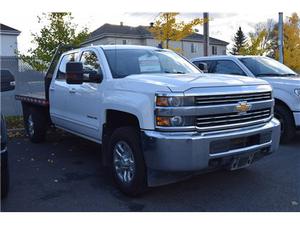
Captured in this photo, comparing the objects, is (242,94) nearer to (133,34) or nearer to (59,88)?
(59,88)

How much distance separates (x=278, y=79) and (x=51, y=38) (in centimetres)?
797

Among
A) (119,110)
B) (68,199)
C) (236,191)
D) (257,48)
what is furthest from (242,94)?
(257,48)

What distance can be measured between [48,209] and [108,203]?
2.26ft

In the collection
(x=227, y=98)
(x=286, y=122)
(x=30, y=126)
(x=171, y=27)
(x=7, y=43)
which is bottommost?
(x=30, y=126)

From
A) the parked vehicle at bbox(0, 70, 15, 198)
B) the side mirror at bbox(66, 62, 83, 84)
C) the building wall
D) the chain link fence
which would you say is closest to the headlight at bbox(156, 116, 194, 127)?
the side mirror at bbox(66, 62, 83, 84)

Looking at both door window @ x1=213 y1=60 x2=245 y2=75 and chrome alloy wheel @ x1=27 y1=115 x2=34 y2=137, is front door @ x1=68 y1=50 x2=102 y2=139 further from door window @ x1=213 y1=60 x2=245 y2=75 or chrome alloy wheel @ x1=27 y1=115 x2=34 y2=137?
door window @ x1=213 y1=60 x2=245 y2=75

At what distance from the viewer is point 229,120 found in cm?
409

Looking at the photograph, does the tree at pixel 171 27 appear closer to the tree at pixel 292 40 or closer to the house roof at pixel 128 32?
Result: the tree at pixel 292 40

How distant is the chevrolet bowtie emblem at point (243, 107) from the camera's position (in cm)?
413

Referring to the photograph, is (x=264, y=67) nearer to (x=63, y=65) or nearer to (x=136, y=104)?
(x=63, y=65)

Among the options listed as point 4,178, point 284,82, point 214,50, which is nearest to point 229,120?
point 4,178

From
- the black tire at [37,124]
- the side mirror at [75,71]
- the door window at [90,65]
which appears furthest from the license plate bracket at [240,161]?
the black tire at [37,124]

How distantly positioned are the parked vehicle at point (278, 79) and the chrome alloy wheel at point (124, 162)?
273 centimetres

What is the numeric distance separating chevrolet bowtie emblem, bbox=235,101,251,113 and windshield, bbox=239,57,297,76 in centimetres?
362
